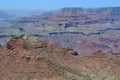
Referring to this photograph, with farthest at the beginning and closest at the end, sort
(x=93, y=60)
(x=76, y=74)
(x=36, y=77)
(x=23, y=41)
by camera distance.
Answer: (x=93, y=60)
(x=23, y=41)
(x=76, y=74)
(x=36, y=77)

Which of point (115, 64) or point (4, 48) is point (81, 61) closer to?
point (115, 64)

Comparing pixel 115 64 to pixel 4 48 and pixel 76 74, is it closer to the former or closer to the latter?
pixel 76 74

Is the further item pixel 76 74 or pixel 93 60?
pixel 93 60

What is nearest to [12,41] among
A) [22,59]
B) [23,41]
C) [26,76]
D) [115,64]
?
[23,41]

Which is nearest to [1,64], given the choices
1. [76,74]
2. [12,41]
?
[12,41]

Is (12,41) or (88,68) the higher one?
(12,41)

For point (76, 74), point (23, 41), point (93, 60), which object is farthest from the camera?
point (93, 60)
